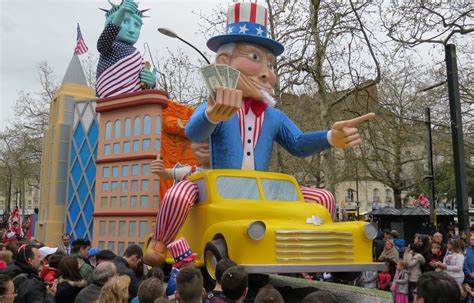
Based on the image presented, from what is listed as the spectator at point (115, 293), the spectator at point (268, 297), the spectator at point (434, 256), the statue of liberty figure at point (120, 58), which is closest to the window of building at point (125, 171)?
the statue of liberty figure at point (120, 58)

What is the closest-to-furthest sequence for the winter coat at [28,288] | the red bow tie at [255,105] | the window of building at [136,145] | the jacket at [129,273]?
the winter coat at [28,288] → the jacket at [129,273] → the red bow tie at [255,105] → the window of building at [136,145]

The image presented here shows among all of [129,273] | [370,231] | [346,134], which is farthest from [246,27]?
[129,273]

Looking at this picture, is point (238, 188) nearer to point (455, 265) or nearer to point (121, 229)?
point (455, 265)

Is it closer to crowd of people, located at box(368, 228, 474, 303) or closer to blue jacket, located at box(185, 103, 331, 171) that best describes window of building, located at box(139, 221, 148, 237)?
blue jacket, located at box(185, 103, 331, 171)

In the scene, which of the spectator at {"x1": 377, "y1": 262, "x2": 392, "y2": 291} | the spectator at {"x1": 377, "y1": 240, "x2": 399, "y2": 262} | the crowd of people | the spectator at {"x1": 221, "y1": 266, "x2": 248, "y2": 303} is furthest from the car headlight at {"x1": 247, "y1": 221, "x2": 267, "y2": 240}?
the spectator at {"x1": 377, "y1": 240, "x2": 399, "y2": 262}

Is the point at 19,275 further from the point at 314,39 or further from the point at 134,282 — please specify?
the point at 314,39

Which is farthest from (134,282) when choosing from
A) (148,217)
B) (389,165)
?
(389,165)

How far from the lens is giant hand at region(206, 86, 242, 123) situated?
19.4 ft

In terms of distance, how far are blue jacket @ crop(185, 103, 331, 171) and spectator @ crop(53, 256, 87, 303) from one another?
2.55 m

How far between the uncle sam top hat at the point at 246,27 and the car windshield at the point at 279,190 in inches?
76.6

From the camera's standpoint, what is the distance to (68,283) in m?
4.34

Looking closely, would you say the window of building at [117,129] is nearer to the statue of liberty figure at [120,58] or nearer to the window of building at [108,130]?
the window of building at [108,130]

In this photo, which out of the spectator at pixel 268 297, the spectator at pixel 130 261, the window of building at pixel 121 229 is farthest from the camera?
the window of building at pixel 121 229

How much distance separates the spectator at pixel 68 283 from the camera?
4312 millimetres
